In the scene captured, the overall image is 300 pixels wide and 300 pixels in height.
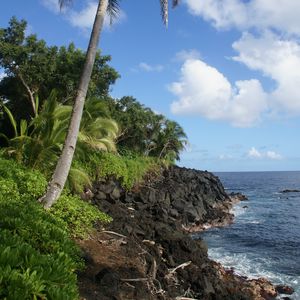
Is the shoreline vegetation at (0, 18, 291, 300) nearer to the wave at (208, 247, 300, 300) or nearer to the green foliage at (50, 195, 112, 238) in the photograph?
the green foliage at (50, 195, 112, 238)

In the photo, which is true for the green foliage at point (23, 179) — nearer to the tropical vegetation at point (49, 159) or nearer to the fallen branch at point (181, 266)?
the tropical vegetation at point (49, 159)

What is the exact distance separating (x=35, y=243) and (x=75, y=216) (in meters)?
4.61

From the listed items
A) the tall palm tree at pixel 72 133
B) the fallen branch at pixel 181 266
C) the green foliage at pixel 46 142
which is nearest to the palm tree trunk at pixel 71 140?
the tall palm tree at pixel 72 133

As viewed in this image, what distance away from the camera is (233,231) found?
28891 mm

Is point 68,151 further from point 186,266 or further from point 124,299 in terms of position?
point 186,266

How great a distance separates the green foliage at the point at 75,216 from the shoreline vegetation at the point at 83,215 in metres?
0.03

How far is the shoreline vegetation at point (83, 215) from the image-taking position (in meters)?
5.57

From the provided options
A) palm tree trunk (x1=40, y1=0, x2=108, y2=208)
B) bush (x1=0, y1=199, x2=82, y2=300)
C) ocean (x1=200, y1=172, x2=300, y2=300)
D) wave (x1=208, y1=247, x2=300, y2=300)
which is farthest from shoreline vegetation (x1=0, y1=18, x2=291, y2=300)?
ocean (x1=200, y1=172, x2=300, y2=300)

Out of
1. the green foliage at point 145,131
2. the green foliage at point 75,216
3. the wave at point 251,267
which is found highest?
the green foliage at point 145,131

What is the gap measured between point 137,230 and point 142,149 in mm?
28851

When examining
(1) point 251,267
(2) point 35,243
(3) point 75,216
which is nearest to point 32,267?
(2) point 35,243

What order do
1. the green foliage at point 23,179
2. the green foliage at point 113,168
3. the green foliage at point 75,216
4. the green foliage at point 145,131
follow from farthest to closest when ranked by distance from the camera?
the green foliage at point 145,131 < the green foliage at point 113,168 < the green foliage at point 23,179 < the green foliage at point 75,216

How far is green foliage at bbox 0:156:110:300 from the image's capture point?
420 cm

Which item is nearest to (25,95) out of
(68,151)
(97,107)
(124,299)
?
(97,107)
